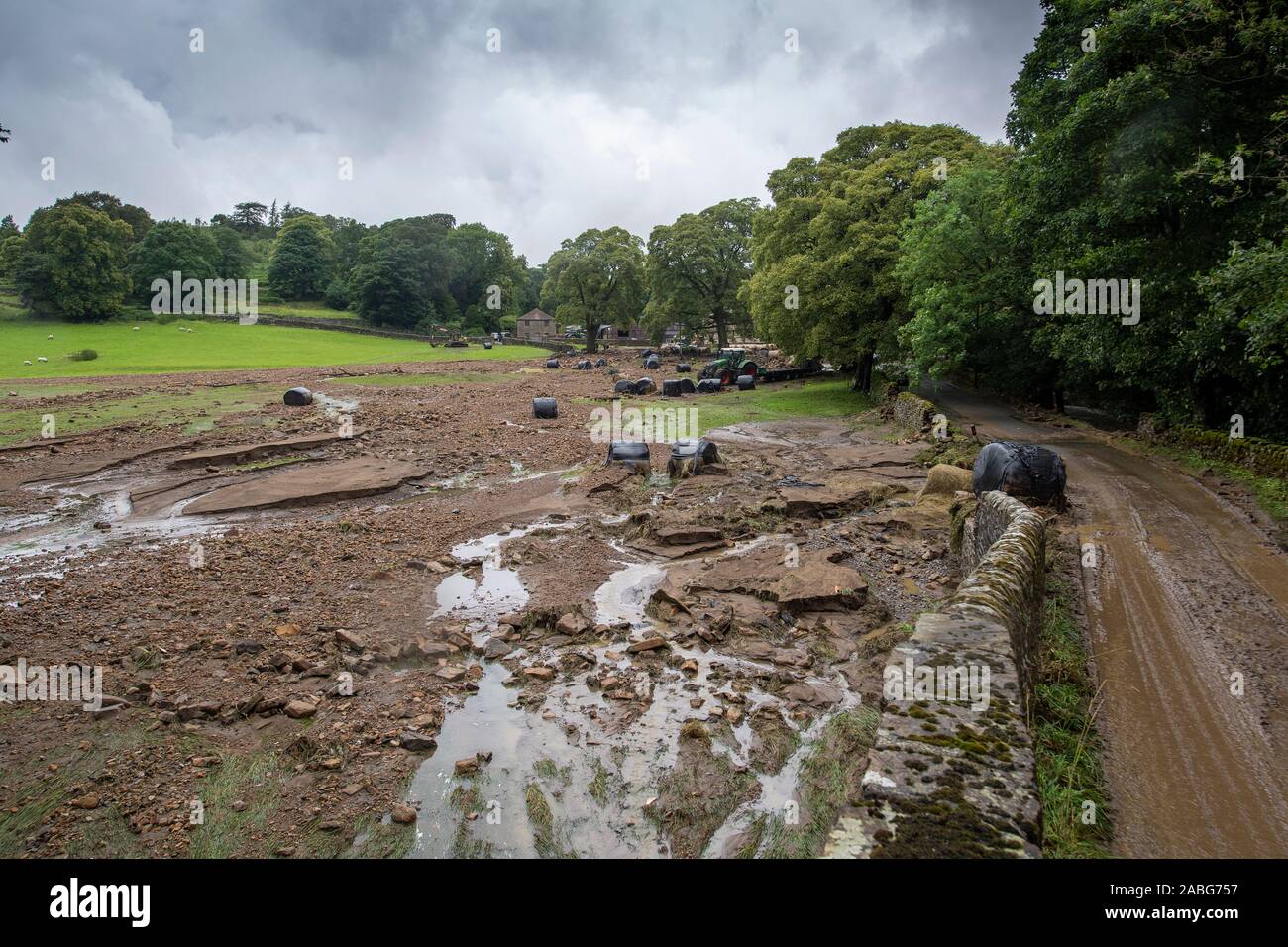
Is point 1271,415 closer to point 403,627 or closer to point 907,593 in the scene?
point 907,593

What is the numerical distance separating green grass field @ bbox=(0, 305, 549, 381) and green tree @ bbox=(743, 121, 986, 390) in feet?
108

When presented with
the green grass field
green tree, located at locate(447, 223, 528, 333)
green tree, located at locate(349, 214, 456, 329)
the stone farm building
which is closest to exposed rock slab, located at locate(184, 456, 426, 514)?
Result: the green grass field

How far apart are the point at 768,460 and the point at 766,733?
13991 millimetres

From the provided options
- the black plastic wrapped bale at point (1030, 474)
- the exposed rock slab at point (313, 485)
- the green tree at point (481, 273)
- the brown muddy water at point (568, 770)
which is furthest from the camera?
the green tree at point (481, 273)

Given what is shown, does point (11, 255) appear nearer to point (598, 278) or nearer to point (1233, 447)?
point (598, 278)

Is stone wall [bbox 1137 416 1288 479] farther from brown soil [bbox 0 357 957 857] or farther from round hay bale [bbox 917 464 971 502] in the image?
brown soil [bbox 0 357 957 857]

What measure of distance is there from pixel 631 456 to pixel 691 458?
1.74m

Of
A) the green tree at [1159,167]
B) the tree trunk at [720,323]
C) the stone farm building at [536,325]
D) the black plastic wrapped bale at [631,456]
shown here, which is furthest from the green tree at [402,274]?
the green tree at [1159,167]

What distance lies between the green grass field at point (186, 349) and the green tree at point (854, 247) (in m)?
33.0

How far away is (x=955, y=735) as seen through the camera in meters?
4.51

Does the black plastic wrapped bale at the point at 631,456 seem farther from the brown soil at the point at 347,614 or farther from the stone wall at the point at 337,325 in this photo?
the stone wall at the point at 337,325

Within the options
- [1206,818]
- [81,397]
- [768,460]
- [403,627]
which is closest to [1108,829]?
[1206,818]

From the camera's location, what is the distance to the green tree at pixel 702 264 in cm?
5784

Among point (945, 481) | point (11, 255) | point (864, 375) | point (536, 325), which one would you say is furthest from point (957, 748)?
point (11, 255)
